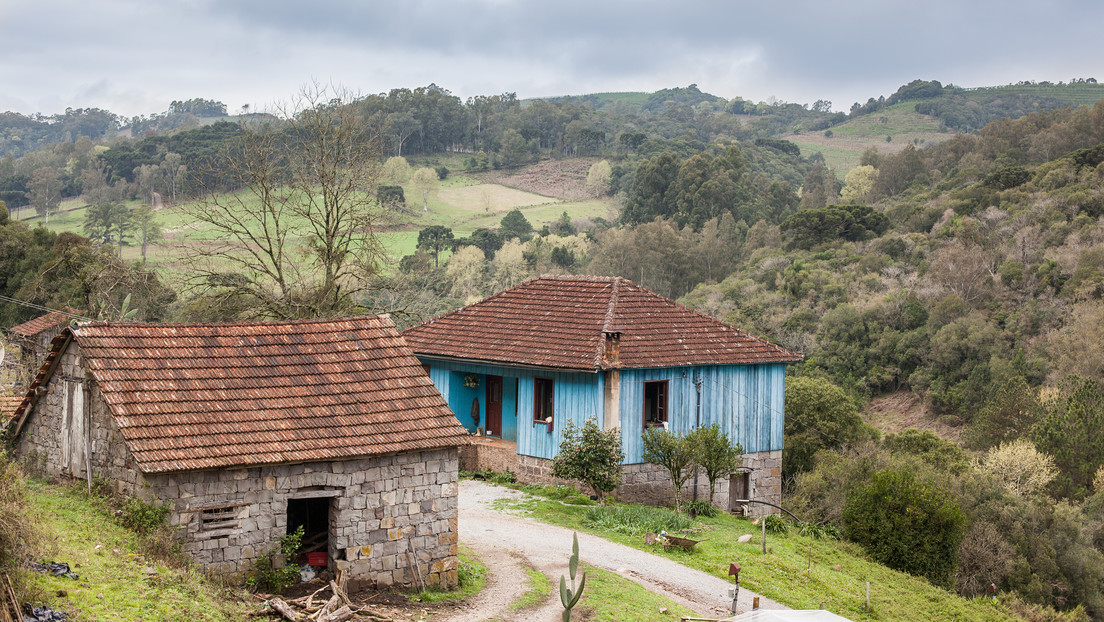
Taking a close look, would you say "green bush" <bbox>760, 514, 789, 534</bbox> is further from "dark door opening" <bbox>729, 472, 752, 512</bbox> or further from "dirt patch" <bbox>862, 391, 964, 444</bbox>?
"dirt patch" <bbox>862, 391, 964, 444</bbox>

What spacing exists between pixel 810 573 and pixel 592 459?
190 inches

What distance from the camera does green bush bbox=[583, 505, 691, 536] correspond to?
58.1ft

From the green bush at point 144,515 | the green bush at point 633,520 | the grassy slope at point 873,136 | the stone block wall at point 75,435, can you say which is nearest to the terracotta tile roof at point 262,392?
the stone block wall at point 75,435

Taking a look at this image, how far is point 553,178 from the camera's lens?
106062mm

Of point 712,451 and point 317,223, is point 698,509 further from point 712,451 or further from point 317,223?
point 317,223

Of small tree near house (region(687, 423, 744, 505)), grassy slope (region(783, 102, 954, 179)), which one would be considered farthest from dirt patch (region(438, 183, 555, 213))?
small tree near house (region(687, 423, 744, 505))

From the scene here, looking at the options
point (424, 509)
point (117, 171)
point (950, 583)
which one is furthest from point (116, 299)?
point (117, 171)

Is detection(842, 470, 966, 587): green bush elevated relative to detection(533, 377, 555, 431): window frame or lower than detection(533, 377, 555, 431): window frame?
lower

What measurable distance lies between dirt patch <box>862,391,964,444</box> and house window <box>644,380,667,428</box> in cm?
1900

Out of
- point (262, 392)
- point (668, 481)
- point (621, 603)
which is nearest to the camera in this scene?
point (262, 392)

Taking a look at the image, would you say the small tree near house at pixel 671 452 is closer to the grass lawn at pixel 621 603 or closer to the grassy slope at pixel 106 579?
the grass lawn at pixel 621 603

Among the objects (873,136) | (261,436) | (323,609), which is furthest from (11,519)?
(873,136)

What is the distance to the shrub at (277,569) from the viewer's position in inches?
467

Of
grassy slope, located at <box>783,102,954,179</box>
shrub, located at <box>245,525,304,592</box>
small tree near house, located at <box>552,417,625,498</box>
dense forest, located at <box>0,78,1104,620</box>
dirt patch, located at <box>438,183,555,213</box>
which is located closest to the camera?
shrub, located at <box>245,525,304,592</box>
